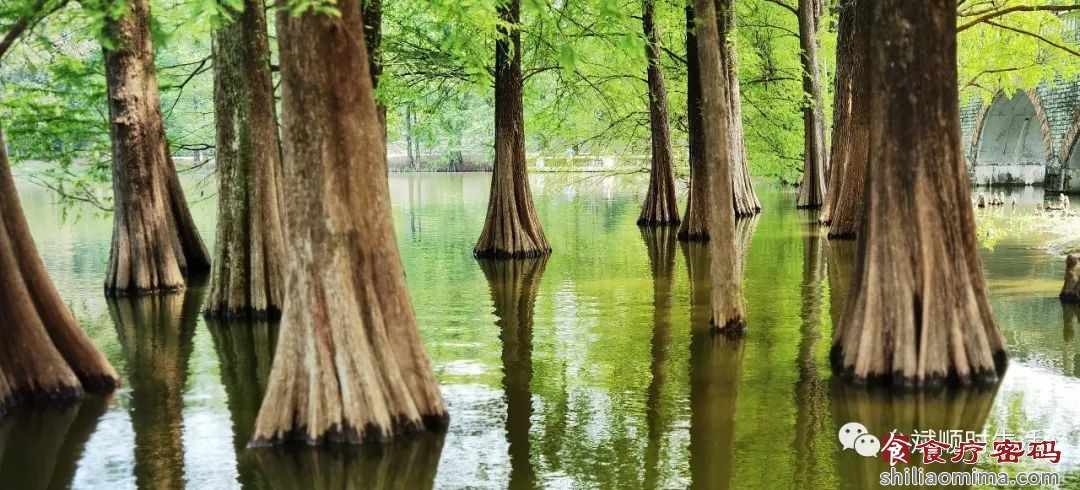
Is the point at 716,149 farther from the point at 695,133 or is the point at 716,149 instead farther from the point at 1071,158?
the point at 1071,158

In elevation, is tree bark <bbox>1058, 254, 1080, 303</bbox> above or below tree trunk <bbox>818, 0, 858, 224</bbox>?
below

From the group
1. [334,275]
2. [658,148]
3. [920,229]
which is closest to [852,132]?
[658,148]

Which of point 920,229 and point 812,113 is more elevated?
point 812,113

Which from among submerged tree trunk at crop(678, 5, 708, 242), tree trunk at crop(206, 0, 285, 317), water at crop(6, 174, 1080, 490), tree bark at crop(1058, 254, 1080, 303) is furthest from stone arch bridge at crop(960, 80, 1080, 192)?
tree trunk at crop(206, 0, 285, 317)

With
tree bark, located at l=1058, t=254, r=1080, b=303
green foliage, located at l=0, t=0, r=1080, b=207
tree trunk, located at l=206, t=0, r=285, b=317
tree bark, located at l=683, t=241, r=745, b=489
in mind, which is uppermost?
green foliage, located at l=0, t=0, r=1080, b=207

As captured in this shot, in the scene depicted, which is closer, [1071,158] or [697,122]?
[697,122]

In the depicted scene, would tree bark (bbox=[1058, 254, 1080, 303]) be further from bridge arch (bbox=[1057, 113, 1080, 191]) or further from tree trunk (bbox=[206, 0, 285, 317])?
bridge arch (bbox=[1057, 113, 1080, 191])

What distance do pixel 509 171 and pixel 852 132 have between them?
598 centimetres

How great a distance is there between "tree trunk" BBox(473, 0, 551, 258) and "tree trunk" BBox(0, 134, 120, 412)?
931 centimetres

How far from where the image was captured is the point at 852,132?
18203 millimetres

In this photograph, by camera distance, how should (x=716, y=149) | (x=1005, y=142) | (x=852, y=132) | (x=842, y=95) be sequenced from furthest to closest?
1. (x=1005, y=142)
2. (x=842, y=95)
3. (x=852, y=132)
4. (x=716, y=149)

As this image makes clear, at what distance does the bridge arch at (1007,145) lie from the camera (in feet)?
124

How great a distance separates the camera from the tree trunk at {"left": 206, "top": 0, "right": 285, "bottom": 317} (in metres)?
12.1

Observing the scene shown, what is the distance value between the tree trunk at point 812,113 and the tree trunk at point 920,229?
57.3 ft
